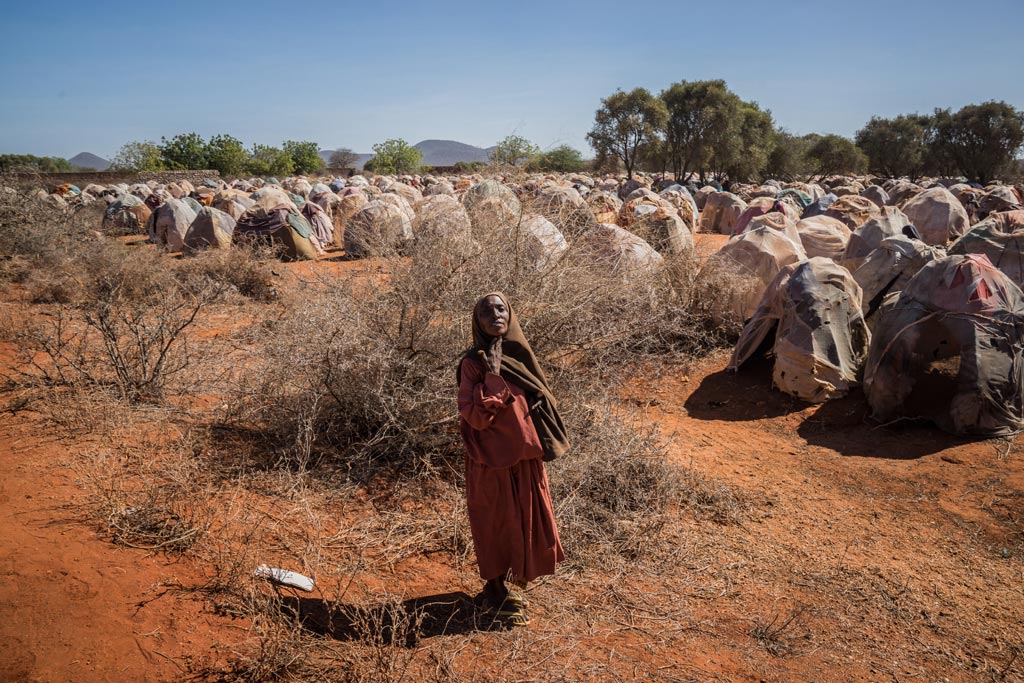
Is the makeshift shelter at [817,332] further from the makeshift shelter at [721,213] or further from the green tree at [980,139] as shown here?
the green tree at [980,139]

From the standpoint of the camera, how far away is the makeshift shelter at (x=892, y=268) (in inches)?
287

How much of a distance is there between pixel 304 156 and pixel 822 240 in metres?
51.6

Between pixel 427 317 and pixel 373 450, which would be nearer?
pixel 373 450

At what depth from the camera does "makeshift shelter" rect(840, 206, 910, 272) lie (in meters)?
9.31

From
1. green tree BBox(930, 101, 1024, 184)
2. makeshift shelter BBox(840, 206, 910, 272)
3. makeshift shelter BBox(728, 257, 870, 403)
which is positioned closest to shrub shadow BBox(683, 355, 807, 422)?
makeshift shelter BBox(728, 257, 870, 403)

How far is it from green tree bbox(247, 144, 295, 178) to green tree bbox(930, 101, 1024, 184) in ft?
156

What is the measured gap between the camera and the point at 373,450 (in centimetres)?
448

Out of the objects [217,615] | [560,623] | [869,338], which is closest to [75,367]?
[217,615]

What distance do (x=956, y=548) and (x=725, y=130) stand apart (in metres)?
34.8

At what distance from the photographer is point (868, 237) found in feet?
31.0

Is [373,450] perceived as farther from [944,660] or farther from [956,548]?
[956,548]

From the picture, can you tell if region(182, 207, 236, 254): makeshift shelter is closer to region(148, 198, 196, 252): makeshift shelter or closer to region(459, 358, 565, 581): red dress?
region(148, 198, 196, 252): makeshift shelter

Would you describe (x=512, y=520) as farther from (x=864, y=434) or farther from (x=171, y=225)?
(x=171, y=225)

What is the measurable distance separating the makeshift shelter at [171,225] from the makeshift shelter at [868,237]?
13.5 m
